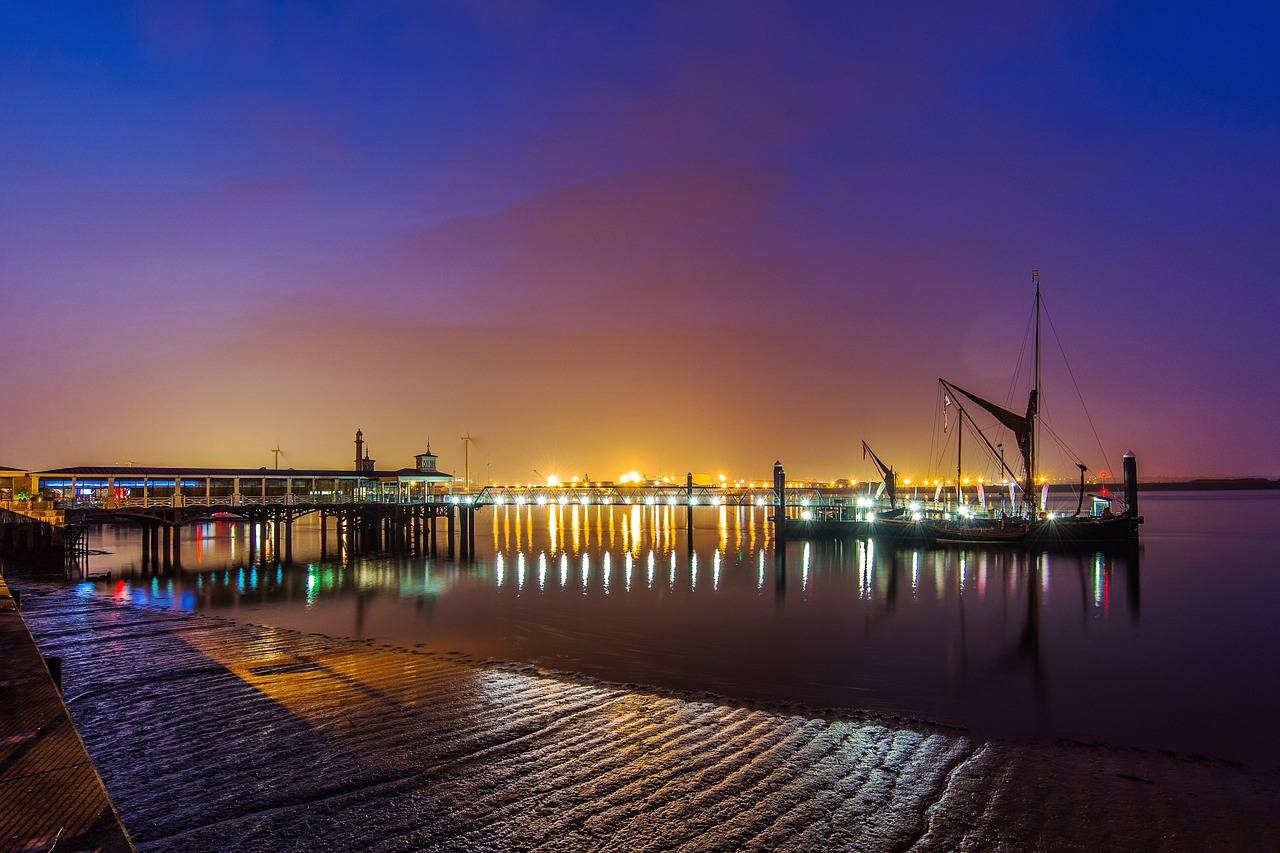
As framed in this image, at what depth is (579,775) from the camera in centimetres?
1020

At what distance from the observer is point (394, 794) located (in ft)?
31.0

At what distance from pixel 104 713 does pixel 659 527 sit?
7711 cm

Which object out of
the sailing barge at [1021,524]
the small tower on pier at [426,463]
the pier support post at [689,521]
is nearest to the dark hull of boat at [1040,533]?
the sailing barge at [1021,524]

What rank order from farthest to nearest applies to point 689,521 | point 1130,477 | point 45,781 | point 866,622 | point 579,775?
point 689,521 → point 1130,477 → point 866,622 → point 579,775 → point 45,781

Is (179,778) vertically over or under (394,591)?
over

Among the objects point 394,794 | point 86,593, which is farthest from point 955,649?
point 86,593

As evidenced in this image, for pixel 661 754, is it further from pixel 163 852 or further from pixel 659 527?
pixel 659 527

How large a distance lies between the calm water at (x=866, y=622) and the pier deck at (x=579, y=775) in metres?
3.17

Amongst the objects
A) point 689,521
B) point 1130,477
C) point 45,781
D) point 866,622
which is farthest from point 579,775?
point 1130,477

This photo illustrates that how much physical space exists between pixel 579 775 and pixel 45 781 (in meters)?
6.76

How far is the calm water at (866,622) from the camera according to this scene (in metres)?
16.8

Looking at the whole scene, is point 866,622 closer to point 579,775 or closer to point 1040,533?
point 579,775

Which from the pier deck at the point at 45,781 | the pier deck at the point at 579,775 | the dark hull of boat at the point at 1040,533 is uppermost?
the pier deck at the point at 45,781

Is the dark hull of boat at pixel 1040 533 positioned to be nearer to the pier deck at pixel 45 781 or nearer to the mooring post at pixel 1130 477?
the mooring post at pixel 1130 477
